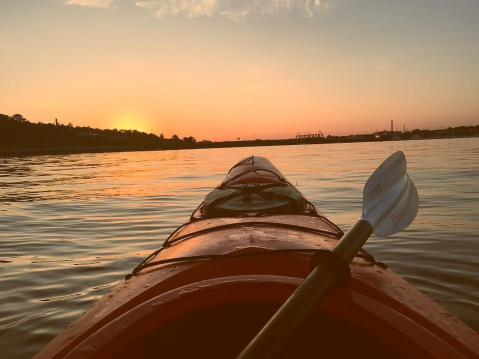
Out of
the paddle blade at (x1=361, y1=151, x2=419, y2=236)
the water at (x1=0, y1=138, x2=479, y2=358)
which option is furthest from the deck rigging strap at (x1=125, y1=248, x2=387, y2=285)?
the water at (x1=0, y1=138, x2=479, y2=358)

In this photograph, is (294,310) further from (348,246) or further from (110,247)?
(110,247)

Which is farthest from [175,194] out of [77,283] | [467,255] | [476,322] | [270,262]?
[270,262]

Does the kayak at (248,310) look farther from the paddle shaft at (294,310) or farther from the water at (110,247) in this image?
the water at (110,247)

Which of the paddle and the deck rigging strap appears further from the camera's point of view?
the deck rigging strap

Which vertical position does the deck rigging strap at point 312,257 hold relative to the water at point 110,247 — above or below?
above

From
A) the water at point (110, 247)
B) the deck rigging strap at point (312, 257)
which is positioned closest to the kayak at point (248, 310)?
the deck rigging strap at point (312, 257)

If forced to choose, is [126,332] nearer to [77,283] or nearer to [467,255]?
[77,283]

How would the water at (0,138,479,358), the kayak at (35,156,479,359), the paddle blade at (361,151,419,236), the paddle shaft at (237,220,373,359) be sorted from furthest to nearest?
the water at (0,138,479,358)
the paddle blade at (361,151,419,236)
the kayak at (35,156,479,359)
the paddle shaft at (237,220,373,359)

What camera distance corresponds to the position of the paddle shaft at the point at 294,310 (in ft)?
3.33

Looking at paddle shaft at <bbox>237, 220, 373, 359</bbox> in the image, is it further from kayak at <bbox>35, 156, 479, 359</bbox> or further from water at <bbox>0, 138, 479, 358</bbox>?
water at <bbox>0, 138, 479, 358</bbox>

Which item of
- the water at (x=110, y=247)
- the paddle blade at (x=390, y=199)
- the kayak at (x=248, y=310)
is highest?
the paddle blade at (x=390, y=199)

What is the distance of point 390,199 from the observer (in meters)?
2.28

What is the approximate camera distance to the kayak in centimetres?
120

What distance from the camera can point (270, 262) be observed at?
61.1 inches
